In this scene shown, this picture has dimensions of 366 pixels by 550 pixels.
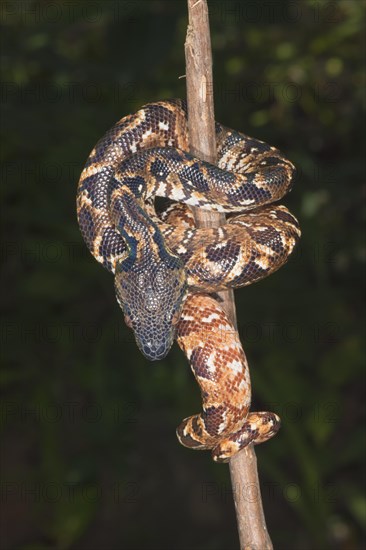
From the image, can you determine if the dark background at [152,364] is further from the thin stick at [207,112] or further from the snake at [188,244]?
the thin stick at [207,112]

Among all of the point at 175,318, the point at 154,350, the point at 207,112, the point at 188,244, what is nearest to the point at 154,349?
the point at 154,350

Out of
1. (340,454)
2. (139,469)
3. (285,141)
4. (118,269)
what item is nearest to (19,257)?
(139,469)

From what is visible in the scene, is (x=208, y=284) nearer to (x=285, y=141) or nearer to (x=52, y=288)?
(x=52, y=288)

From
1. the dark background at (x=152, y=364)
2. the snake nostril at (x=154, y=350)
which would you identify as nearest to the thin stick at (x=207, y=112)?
the snake nostril at (x=154, y=350)

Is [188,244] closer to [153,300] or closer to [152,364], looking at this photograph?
[153,300]

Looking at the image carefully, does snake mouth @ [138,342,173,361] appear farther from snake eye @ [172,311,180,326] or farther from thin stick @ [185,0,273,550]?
thin stick @ [185,0,273,550]

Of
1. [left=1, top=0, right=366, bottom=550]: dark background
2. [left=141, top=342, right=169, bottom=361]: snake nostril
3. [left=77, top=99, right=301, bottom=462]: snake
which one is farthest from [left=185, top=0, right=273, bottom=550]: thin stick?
[left=1, top=0, right=366, bottom=550]: dark background
